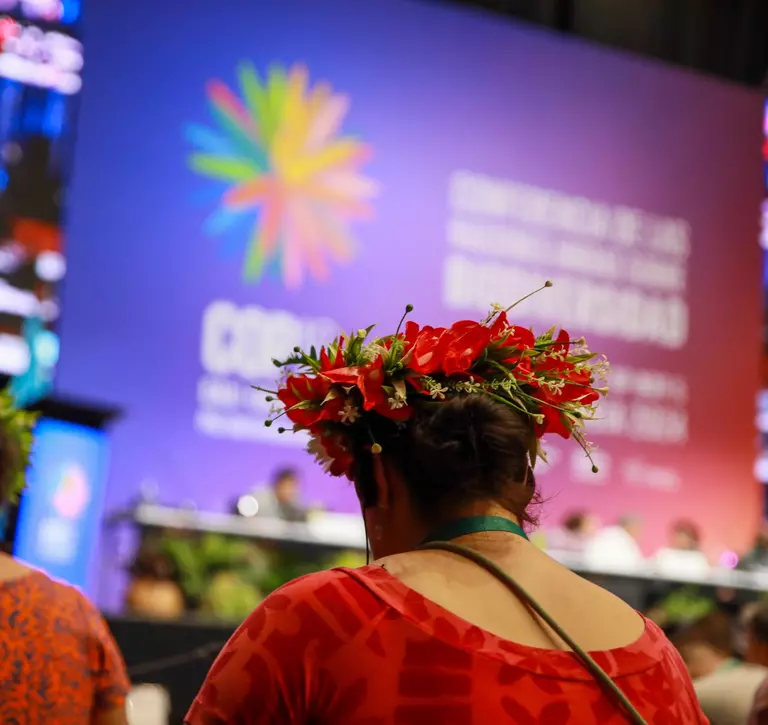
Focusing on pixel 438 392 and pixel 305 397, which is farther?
pixel 305 397

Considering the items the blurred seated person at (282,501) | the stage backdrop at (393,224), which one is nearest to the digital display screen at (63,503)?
the blurred seated person at (282,501)

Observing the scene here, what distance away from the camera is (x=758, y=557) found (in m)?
7.72

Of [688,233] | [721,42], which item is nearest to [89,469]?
[688,233]

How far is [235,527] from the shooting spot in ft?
19.7

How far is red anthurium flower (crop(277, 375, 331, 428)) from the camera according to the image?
1.27m

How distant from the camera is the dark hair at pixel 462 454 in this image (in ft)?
3.72

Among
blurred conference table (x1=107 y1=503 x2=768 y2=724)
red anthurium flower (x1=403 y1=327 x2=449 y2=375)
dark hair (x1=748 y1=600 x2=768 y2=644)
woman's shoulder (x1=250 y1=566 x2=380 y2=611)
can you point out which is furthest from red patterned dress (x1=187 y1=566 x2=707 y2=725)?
blurred conference table (x1=107 y1=503 x2=768 y2=724)

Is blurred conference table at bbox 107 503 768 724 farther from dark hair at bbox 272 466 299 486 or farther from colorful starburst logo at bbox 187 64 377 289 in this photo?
colorful starburst logo at bbox 187 64 377 289

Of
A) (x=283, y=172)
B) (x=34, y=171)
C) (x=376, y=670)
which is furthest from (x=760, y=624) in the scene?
(x=283, y=172)

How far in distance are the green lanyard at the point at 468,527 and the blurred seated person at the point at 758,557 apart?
273 inches

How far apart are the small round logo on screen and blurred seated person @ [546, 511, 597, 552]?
11.5 feet

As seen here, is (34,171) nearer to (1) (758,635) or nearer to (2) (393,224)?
(2) (393,224)

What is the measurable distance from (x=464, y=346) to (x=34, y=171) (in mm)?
5770

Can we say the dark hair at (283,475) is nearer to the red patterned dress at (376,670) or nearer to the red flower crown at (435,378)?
the red flower crown at (435,378)
